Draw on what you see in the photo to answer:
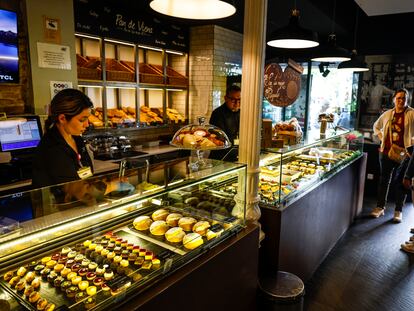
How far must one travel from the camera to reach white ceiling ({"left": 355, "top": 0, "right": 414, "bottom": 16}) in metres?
5.08

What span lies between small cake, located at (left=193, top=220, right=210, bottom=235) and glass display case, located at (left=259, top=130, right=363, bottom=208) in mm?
822

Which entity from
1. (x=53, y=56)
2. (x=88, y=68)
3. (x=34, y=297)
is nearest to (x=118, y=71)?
(x=88, y=68)

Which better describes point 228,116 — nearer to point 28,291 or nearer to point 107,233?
point 107,233

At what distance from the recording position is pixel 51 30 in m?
3.64

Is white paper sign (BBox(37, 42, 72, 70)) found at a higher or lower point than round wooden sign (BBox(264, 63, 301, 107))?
higher

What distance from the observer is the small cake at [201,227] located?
6.23 ft

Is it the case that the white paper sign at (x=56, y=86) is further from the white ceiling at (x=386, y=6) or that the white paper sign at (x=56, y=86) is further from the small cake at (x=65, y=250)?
the white ceiling at (x=386, y=6)

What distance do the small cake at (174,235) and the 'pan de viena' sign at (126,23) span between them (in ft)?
11.2

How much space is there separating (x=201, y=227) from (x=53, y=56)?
2.85 m

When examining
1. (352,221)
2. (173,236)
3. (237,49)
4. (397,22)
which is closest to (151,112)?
(237,49)

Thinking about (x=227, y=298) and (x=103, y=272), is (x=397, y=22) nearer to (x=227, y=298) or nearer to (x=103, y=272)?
(x=227, y=298)

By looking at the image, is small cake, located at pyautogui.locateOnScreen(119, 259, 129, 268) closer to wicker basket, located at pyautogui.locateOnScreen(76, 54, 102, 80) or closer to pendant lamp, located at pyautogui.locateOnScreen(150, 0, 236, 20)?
pendant lamp, located at pyautogui.locateOnScreen(150, 0, 236, 20)

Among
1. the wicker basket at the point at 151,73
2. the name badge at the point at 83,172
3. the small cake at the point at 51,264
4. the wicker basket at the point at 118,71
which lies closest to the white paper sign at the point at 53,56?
the wicker basket at the point at 118,71

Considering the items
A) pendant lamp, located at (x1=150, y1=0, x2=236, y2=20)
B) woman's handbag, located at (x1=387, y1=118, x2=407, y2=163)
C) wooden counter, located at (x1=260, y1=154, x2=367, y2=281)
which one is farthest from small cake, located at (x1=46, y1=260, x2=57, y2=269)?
woman's handbag, located at (x1=387, y1=118, x2=407, y2=163)
